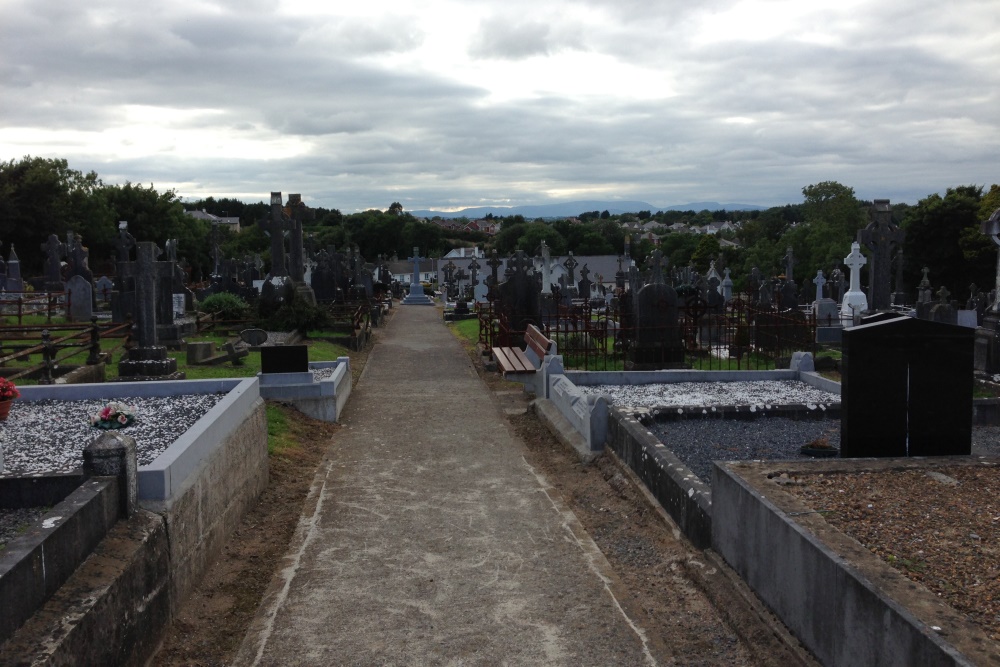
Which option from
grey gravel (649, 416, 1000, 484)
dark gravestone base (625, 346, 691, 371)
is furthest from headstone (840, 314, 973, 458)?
dark gravestone base (625, 346, 691, 371)

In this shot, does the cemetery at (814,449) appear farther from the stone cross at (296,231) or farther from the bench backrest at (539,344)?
the stone cross at (296,231)

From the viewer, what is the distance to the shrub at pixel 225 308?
2328 centimetres

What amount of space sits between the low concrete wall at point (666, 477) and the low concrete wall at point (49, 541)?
4.32 metres

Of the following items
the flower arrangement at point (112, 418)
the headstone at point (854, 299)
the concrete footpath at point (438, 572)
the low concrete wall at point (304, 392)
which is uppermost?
the headstone at point (854, 299)

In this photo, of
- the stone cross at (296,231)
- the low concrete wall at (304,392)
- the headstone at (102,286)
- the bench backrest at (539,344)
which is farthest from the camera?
the headstone at (102,286)

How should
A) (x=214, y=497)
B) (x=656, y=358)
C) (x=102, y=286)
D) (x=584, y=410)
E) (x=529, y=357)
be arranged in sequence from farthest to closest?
(x=102, y=286) < (x=529, y=357) < (x=656, y=358) < (x=584, y=410) < (x=214, y=497)

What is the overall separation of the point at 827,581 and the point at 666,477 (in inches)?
124

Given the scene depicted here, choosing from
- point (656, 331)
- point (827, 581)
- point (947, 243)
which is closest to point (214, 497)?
point (827, 581)

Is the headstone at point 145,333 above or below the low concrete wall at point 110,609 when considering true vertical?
above

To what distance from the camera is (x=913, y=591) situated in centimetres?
419

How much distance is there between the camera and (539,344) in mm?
16094

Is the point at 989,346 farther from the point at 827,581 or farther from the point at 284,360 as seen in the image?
the point at 827,581

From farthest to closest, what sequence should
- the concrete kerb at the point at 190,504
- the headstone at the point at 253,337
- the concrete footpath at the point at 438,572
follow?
1. the headstone at the point at 253,337
2. the concrete footpath at the point at 438,572
3. the concrete kerb at the point at 190,504

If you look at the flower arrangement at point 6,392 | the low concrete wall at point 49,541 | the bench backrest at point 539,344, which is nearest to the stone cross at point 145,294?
the flower arrangement at point 6,392
